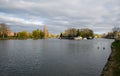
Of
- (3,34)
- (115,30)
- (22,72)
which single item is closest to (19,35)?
(3,34)

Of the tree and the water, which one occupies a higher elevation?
the tree

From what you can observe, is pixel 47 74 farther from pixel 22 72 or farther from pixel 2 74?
pixel 2 74

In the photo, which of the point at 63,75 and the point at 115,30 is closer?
the point at 63,75

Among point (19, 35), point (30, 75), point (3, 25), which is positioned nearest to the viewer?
Result: point (30, 75)

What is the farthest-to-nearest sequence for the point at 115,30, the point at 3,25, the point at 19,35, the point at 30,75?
the point at 19,35 → the point at 115,30 → the point at 3,25 → the point at 30,75

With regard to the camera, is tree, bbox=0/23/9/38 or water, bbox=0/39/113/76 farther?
tree, bbox=0/23/9/38

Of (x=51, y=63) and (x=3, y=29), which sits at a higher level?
(x=3, y=29)

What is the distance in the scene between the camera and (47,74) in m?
22.0

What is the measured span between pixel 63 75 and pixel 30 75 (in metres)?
3.97

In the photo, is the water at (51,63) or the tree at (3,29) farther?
the tree at (3,29)

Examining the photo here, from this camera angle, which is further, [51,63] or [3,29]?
[3,29]

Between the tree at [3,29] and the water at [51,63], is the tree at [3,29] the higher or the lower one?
the higher one

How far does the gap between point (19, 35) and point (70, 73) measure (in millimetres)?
178071

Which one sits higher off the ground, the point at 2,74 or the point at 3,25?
the point at 3,25
